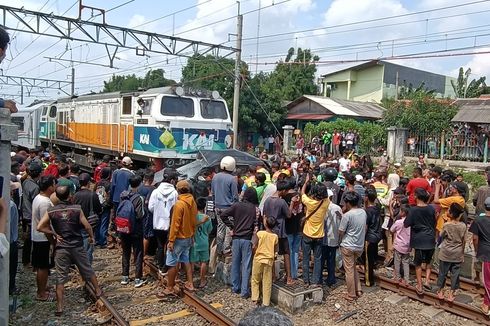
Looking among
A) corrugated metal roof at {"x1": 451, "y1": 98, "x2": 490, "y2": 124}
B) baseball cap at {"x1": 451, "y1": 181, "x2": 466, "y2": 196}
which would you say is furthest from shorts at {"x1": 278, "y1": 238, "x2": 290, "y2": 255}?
corrugated metal roof at {"x1": 451, "y1": 98, "x2": 490, "y2": 124}

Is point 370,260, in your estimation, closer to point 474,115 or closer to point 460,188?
point 460,188

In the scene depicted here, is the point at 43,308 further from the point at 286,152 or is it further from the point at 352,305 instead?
the point at 286,152

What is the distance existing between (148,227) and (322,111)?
25.8 m

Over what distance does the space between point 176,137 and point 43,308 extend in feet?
25.7

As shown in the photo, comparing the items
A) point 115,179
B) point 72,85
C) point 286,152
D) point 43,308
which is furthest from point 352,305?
point 72,85

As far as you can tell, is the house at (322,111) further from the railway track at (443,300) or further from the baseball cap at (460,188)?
the railway track at (443,300)

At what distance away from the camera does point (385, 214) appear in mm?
9086

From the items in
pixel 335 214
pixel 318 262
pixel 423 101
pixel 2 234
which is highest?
pixel 423 101

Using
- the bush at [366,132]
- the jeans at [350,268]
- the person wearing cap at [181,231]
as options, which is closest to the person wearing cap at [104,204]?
the person wearing cap at [181,231]

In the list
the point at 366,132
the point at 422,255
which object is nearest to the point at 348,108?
the point at 366,132

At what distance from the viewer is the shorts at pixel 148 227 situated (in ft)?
25.1

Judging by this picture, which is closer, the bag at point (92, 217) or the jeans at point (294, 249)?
the bag at point (92, 217)

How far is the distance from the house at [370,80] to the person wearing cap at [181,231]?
37553mm

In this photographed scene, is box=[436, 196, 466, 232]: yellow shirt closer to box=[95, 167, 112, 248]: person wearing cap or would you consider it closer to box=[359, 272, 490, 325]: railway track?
box=[359, 272, 490, 325]: railway track
